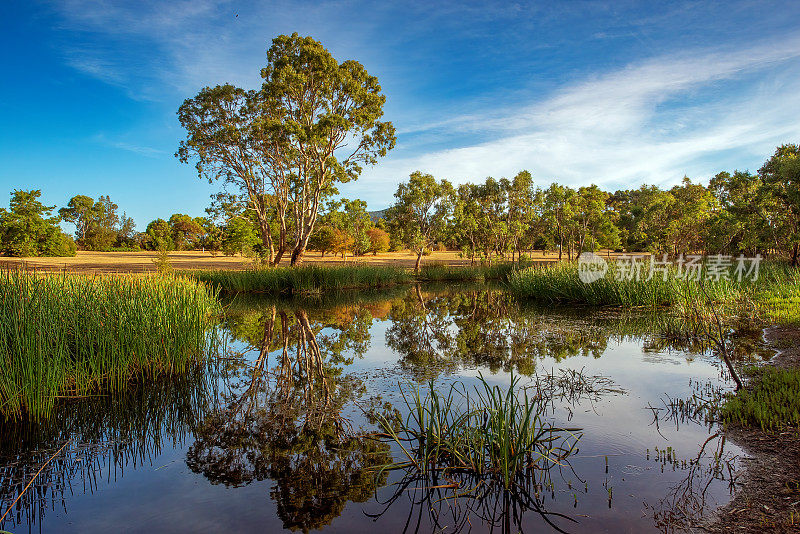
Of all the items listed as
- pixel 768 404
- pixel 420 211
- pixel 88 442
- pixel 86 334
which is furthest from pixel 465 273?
pixel 88 442

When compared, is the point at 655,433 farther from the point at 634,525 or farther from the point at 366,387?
the point at 366,387

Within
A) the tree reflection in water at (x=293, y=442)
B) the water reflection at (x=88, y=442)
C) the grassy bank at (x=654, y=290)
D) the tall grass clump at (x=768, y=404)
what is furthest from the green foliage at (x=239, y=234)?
the tall grass clump at (x=768, y=404)

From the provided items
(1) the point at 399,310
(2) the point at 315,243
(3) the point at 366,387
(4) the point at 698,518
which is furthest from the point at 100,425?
(2) the point at 315,243

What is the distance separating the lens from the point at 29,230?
161ft

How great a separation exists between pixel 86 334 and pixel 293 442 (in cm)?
372

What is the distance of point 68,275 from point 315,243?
50.8 meters

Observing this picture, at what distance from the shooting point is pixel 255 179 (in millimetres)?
27125

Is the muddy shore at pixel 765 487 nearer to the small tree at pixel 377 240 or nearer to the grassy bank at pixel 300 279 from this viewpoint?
the grassy bank at pixel 300 279

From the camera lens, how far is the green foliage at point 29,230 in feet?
157

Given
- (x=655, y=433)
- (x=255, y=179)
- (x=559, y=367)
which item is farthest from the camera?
(x=255, y=179)

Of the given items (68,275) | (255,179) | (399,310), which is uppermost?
(255,179)

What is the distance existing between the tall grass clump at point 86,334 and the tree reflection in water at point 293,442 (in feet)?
3.96

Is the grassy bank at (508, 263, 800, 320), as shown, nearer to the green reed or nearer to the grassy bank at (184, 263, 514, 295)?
the green reed

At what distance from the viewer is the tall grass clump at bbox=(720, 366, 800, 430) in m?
4.33
